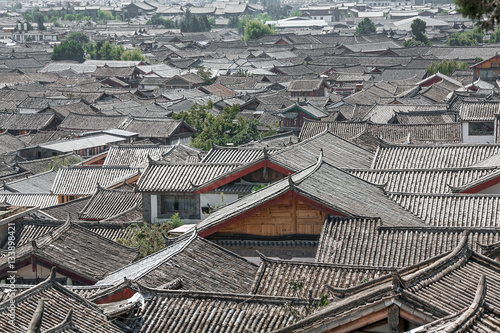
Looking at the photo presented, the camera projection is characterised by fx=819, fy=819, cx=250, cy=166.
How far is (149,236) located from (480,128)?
19.1 meters

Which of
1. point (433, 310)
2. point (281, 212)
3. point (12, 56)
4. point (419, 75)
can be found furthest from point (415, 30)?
point (433, 310)

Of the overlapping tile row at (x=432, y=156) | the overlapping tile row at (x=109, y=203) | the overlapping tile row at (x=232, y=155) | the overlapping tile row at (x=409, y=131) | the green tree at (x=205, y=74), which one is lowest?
the green tree at (x=205, y=74)

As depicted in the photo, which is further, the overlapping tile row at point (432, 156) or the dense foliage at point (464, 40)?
the dense foliage at point (464, 40)

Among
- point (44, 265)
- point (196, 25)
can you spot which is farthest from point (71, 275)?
point (196, 25)

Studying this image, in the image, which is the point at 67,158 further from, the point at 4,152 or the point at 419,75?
the point at 419,75

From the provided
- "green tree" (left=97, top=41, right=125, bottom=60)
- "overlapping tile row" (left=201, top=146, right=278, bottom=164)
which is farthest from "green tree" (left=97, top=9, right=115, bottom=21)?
"overlapping tile row" (left=201, top=146, right=278, bottom=164)

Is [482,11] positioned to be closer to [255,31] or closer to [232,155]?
[232,155]

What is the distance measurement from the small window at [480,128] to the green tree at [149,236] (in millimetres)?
17467

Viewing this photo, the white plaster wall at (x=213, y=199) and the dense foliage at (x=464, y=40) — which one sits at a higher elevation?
the white plaster wall at (x=213, y=199)

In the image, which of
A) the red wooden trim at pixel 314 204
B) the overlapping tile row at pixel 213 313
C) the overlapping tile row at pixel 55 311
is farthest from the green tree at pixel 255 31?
the overlapping tile row at pixel 213 313

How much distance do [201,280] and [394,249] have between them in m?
3.89

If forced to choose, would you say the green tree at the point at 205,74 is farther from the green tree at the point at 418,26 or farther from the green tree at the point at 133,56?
the green tree at the point at 418,26

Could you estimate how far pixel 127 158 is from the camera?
142ft

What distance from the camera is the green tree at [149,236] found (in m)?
22.6
